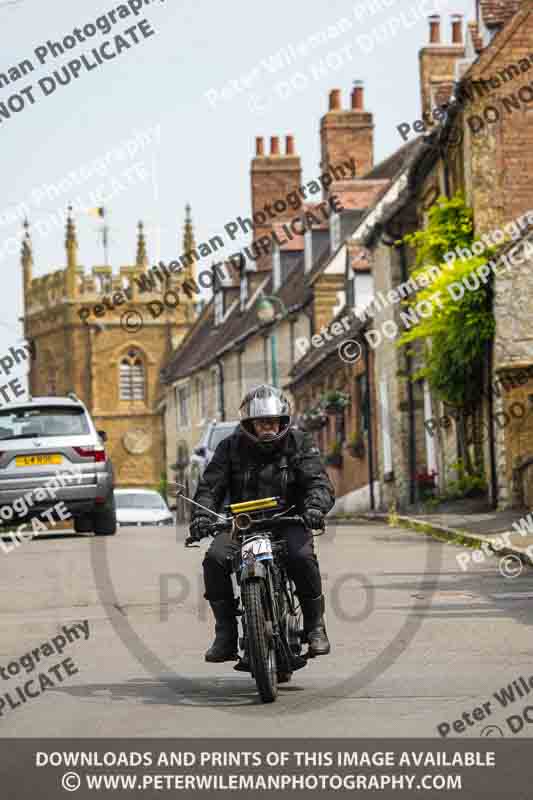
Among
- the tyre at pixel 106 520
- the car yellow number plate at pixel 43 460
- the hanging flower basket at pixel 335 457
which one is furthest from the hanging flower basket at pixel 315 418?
the car yellow number plate at pixel 43 460

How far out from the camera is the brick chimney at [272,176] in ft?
203

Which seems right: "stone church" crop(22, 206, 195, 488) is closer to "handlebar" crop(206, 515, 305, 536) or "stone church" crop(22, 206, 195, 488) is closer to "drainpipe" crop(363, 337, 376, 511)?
"drainpipe" crop(363, 337, 376, 511)

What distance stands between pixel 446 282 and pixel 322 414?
17.4m

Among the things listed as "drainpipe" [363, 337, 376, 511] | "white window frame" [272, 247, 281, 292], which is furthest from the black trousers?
"white window frame" [272, 247, 281, 292]

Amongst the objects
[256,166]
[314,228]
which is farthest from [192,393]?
[314,228]

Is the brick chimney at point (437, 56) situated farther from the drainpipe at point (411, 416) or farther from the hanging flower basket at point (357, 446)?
the hanging flower basket at point (357, 446)

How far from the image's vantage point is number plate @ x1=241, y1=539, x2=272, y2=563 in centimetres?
893

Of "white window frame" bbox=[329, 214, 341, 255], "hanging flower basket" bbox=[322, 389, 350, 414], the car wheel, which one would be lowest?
the car wheel

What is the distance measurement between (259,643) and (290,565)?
698 mm

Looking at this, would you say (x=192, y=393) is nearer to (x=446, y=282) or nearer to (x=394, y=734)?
(x=446, y=282)

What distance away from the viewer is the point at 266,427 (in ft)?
30.3

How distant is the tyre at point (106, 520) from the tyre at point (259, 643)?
49.4 feet

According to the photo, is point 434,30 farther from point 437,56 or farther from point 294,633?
Result: point 294,633

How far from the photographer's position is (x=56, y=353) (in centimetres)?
10956
